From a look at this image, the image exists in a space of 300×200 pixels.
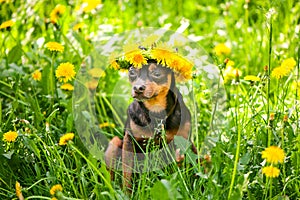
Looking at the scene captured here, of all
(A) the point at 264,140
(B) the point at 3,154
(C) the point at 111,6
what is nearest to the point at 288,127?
(A) the point at 264,140

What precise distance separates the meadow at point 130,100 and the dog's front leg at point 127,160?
50mm

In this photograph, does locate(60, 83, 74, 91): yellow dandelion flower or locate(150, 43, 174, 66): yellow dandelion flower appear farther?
locate(60, 83, 74, 91): yellow dandelion flower

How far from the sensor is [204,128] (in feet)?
8.82

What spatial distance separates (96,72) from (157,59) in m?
0.99

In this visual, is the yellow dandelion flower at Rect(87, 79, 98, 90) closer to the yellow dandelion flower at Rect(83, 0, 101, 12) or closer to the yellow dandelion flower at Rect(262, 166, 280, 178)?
the yellow dandelion flower at Rect(83, 0, 101, 12)

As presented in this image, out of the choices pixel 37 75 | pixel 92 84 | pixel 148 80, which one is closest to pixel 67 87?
pixel 37 75

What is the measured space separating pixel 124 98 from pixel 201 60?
65 centimetres

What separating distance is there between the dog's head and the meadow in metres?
0.14

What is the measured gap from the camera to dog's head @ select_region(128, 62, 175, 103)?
2.02m

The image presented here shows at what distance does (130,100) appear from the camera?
244 centimetres

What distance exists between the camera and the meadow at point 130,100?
1896mm

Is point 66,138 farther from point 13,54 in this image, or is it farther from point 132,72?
point 13,54

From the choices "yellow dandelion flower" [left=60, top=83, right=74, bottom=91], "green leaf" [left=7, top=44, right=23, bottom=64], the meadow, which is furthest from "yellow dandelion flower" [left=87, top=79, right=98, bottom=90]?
Answer: "green leaf" [left=7, top=44, right=23, bottom=64]

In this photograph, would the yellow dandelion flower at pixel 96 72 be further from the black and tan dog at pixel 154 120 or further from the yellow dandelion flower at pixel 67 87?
the black and tan dog at pixel 154 120
